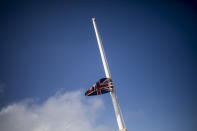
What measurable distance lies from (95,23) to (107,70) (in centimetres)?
804

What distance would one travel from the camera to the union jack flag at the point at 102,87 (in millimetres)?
16188

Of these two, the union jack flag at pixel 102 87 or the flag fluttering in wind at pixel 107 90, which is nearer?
the flag fluttering in wind at pixel 107 90

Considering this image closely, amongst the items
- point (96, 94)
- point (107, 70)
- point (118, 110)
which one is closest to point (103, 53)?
point (107, 70)

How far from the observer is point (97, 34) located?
62.7ft

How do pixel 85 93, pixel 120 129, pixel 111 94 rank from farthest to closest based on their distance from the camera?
pixel 85 93 < pixel 111 94 < pixel 120 129

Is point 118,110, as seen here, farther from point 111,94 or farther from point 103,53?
point 103,53

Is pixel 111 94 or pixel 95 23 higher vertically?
pixel 95 23

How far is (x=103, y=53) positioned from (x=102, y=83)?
14.7 feet

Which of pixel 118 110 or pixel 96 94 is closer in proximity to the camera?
pixel 118 110

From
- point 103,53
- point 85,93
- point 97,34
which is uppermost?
point 97,34

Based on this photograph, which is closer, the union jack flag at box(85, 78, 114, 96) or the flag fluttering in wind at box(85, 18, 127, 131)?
the flag fluttering in wind at box(85, 18, 127, 131)

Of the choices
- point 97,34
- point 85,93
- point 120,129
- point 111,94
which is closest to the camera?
point 120,129

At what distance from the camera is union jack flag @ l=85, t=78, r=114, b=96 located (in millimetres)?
16188

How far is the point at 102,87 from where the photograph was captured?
1642 centimetres
